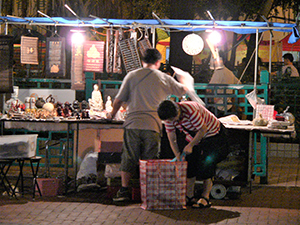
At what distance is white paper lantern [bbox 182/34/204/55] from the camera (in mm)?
10133

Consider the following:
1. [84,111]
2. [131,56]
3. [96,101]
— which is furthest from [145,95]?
[131,56]

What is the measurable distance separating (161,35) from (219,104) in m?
2.80

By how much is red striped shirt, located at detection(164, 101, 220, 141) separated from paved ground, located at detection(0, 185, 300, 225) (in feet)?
3.80

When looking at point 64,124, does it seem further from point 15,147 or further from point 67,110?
point 15,147

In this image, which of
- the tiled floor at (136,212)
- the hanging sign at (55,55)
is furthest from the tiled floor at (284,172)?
the hanging sign at (55,55)

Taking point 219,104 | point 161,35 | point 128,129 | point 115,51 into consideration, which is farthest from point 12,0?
point 128,129

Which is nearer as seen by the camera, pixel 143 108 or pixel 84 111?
pixel 143 108

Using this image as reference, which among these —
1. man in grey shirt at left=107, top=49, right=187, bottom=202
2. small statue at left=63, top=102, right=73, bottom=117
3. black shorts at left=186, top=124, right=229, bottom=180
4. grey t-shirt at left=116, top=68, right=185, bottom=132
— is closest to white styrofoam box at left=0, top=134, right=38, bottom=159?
small statue at left=63, top=102, right=73, bottom=117

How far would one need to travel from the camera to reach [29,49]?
9852 mm

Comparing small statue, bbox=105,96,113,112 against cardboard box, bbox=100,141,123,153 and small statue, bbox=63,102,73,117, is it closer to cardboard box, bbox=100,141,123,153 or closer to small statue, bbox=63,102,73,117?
cardboard box, bbox=100,141,123,153

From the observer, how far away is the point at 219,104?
9.45 m

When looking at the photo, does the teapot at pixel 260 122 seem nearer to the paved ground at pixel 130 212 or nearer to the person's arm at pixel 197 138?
the paved ground at pixel 130 212

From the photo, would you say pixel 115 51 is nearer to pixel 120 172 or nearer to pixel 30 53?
pixel 30 53

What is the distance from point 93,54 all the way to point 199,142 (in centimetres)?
344
